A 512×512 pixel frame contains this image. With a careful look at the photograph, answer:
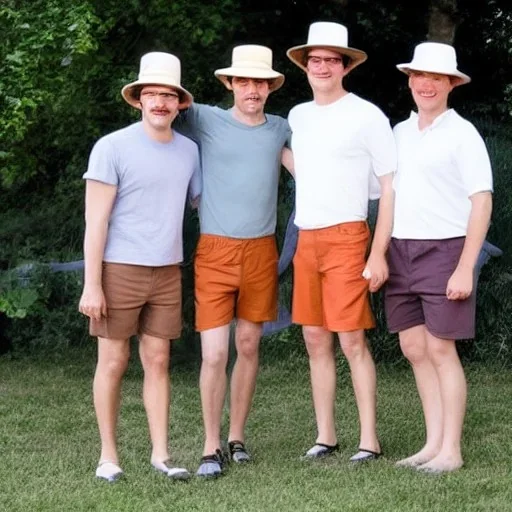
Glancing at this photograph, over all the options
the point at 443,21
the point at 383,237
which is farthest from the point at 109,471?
the point at 443,21

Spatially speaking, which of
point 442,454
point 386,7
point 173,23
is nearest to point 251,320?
point 442,454

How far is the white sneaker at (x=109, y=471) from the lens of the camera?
17.5 feet

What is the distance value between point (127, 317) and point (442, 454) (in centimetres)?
149

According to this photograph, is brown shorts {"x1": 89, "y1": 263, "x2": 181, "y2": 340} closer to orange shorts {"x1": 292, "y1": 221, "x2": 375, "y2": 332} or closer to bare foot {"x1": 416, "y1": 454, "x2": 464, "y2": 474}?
orange shorts {"x1": 292, "y1": 221, "x2": 375, "y2": 332}

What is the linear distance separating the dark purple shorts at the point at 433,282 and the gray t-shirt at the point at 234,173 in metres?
0.62

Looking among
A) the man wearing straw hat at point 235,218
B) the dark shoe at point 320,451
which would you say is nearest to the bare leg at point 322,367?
the dark shoe at point 320,451

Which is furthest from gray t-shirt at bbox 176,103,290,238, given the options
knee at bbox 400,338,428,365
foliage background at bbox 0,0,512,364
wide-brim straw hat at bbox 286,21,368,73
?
foliage background at bbox 0,0,512,364

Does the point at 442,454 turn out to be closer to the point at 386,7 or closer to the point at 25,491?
the point at 25,491

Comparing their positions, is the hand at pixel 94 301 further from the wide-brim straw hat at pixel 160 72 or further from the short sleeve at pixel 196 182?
the wide-brim straw hat at pixel 160 72

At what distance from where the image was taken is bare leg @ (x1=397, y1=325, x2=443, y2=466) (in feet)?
18.2

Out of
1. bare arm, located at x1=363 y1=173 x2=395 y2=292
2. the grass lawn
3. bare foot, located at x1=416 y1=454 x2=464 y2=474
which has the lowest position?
the grass lawn

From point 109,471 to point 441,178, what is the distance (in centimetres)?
190

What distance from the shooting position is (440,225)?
17.4ft

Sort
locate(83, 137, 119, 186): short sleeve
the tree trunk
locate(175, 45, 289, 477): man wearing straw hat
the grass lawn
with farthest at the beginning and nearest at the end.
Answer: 1. the tree trunk
2. locate(175, 45, 289, 477): man wearing straw hat
3. locate(83, 137, 119, 186): short sleeve
4. the grass lawn
